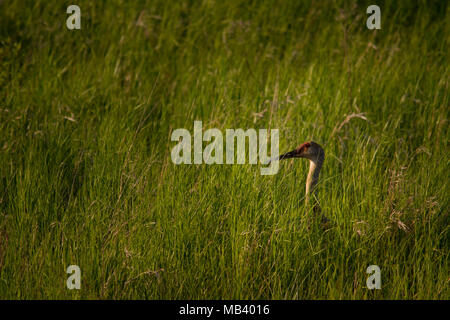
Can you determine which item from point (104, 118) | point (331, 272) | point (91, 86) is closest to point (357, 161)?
point (331, 272)

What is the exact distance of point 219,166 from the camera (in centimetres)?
400

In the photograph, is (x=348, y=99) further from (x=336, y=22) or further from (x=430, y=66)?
(x=336, y=22)

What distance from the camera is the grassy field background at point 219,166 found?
3439 millimetres

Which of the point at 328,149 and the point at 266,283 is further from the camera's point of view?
the point at 328,149

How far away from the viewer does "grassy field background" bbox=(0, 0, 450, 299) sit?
11.3 feet

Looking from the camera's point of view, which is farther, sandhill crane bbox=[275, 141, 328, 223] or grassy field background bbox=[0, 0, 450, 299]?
sandhill crane bbox=[275, 141, 328, 223]

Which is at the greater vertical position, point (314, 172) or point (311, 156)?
point (311, 156)

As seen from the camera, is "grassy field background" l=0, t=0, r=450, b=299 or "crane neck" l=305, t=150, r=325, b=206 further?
"crane neck" l=305, t=150, r=325, b=206

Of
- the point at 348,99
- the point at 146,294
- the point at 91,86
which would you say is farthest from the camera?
the point at 91,86

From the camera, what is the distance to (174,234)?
355 centimetres

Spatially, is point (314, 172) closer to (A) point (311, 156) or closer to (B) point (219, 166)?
(A) point (311, 156)

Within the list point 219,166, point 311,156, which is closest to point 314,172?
point 311,156

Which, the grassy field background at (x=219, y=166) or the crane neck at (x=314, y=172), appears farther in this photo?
the crane neck at (x=314, y=172)

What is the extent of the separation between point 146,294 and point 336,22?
158 inches
